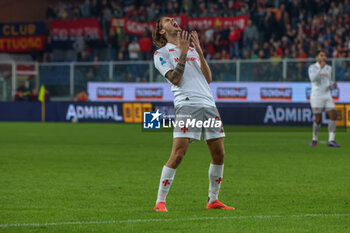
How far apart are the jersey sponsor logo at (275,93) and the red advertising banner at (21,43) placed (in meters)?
16.6

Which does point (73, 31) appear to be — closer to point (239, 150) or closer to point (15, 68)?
point (15, 68)

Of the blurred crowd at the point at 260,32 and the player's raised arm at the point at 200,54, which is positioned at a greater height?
the blurred crowd at the point at 260,32

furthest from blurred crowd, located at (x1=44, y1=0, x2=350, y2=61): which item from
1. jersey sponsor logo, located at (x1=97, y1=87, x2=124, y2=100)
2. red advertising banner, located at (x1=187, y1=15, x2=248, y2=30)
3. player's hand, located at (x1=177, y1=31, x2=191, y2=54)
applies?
player's hand, located at (x1=177, y1=31, x2=191, y2=54)

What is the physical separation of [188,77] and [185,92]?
0.54ft

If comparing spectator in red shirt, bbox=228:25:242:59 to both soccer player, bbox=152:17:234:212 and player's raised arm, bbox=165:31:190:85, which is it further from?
player's raised arm, bbox=165:31:190:85

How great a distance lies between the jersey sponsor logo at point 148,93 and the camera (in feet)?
105

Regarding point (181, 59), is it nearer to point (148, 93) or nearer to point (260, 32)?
point (148, 93)

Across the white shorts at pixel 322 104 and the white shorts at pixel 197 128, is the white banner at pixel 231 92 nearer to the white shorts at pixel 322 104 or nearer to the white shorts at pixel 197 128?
the white shorts at pixel 322 104

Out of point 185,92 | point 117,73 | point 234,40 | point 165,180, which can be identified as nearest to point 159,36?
point 185,92

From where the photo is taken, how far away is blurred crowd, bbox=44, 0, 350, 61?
3017 centimetres

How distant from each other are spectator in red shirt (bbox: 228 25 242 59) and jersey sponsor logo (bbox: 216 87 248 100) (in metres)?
1.87

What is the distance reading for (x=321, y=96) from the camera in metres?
18.9

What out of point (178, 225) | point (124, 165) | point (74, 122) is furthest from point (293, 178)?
point (74, 122)

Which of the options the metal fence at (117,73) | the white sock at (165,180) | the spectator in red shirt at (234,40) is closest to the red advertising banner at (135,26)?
the metal fence at (117,73)
